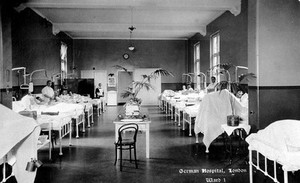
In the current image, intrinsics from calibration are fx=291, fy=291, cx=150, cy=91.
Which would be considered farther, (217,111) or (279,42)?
(217,111)

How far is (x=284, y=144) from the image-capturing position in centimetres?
304

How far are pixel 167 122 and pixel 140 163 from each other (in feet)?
16.3

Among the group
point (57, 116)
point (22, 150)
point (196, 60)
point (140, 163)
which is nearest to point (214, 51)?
point (196, 60)

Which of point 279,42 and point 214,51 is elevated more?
point 214,51

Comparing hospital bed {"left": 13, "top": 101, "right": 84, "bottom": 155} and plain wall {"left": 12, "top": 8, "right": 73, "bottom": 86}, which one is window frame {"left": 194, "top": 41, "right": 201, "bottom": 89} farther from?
hospital bed {"left": 13, "top": 101, "right": 84, "bottom": 155}

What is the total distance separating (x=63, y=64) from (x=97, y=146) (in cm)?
898

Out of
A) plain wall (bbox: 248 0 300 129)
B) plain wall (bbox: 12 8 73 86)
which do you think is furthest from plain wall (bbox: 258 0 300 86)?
plain wall (bbox: 12 8 73 86)

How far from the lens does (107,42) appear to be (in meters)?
16.8

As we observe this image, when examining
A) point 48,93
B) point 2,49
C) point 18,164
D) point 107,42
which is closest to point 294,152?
point 18,164

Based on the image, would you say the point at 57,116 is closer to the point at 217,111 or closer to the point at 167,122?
the point at 217,111

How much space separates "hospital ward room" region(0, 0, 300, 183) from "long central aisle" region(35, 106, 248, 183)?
0.02 metres

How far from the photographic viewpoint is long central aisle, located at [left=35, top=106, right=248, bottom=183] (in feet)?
14.0

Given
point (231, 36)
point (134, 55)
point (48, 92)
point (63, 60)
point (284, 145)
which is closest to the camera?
point (284, 145)

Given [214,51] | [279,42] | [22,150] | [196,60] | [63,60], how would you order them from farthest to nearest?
1. [196,60]
2. [63,60]
3. [214,51]
4. [279,42]
5. [22,150]
